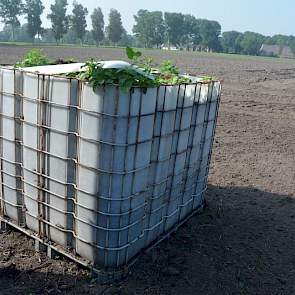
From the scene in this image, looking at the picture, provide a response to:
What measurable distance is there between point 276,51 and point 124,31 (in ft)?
188

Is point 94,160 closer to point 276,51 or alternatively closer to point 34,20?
point 34,20

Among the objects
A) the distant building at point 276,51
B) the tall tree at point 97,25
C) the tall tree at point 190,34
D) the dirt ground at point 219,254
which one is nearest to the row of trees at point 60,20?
the tall tree at point 97,25

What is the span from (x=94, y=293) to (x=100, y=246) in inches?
18.7

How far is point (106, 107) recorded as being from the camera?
344 cm

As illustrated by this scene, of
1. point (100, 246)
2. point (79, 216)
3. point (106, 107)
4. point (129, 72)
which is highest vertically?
point (129, 72)

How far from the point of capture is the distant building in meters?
132

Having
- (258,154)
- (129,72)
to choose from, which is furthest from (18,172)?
(258,154)

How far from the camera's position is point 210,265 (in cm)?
454

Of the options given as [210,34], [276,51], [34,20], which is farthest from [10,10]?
[276,51]

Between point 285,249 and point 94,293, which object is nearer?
point 94,293

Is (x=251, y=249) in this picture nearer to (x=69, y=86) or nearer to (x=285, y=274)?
(x=285, y=274)

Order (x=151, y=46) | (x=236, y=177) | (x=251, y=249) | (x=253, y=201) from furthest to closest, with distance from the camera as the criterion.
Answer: (x=151, y=46), (x=236, y=177), (x=253, y=201), (x=251, y=249)

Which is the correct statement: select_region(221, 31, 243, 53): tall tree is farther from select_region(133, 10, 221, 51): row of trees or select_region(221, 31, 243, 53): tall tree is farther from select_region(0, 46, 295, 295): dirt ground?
select_region(0, 46, 295, 295): dirt ground

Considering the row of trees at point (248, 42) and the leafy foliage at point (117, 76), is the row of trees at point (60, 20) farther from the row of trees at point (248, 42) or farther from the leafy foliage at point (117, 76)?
the leafy foliage at point (117, 76)
